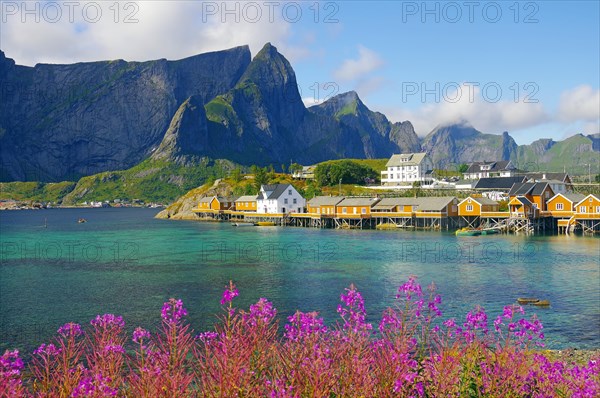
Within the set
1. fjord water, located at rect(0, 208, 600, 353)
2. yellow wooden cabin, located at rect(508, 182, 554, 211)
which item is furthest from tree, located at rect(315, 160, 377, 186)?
fjord water, located at rect(0, 208, 600, 353)

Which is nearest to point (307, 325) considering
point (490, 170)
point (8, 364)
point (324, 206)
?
point (8, 364)

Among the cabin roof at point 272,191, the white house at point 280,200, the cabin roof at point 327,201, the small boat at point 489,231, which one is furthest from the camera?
the cabin roof at point 272,191

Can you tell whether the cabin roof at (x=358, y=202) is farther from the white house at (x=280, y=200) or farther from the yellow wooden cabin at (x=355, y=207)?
the white house at (x=280, y=200)

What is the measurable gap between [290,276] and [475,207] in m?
63.2

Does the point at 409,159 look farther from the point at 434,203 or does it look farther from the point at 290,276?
the point at 290,276

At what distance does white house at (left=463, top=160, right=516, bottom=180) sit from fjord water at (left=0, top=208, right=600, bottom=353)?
87.9 metres

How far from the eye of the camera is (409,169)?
162125mm

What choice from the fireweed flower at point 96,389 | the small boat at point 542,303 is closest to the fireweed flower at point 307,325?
the fireweed flower at point 96,389

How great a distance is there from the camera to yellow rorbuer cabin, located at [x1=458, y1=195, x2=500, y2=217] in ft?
328

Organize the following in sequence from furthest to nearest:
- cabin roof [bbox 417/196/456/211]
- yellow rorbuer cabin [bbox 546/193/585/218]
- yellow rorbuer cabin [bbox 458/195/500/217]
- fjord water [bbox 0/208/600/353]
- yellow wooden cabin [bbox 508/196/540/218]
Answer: cabin roof [bbox 417/196/456/211], yellow rorbuer cabin [bbox 458/195/500/217], yellow wooden cabin [bbox 508/196/540/218], yellow rorbuer cabin [bbox 546/193/585/218], fjord water [bbox 0/208/600/353]

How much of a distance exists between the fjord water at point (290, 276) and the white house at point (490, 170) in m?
87.9

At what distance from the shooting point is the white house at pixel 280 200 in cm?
12600

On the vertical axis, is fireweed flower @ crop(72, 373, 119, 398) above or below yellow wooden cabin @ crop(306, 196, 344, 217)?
below

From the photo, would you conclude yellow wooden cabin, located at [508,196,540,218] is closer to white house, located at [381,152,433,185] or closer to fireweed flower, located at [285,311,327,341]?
white house, located at [381,152,433,185]
